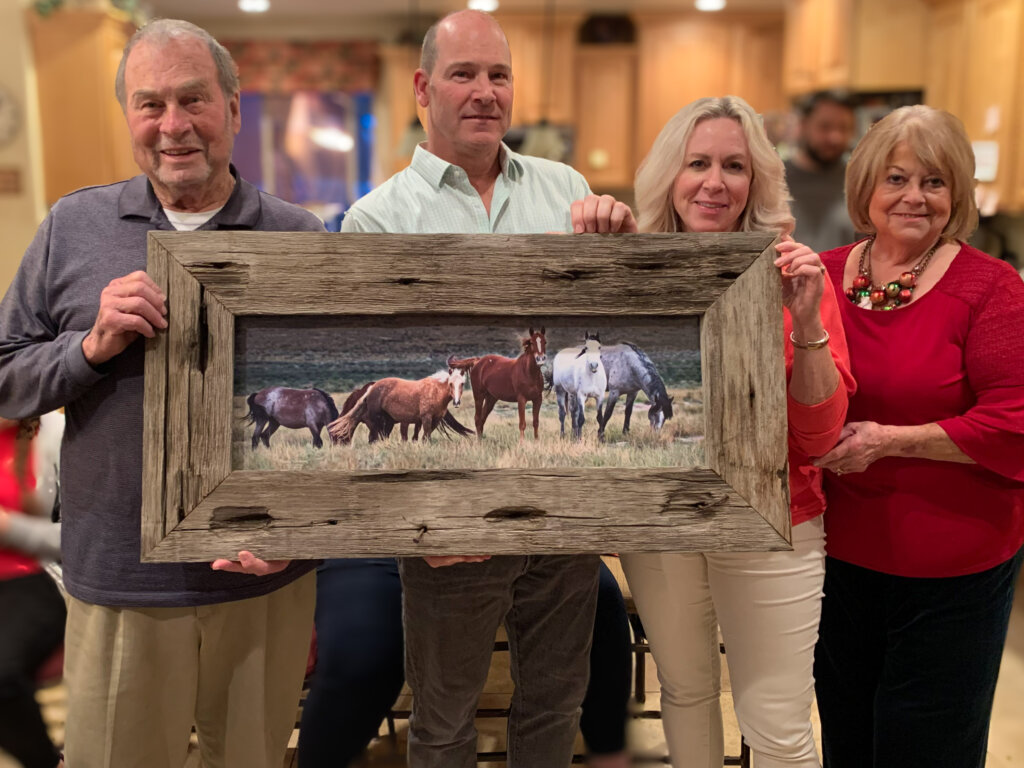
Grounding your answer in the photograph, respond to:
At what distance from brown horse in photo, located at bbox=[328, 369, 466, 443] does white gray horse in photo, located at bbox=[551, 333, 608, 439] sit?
12 centimetres

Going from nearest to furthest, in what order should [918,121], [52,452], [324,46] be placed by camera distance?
[918,121] < [52,452] < [324,46]

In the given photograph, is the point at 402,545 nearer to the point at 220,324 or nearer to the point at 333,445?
the point at 333,445

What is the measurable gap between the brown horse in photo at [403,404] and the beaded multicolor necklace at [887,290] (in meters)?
0.64

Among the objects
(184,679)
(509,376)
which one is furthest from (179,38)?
(184,679)

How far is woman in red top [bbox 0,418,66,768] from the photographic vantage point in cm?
150

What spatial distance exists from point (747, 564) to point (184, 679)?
0.82 metres

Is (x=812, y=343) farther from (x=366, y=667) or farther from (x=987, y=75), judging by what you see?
(x=987, y=75)

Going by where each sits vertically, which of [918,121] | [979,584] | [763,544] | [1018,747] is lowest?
[1018,747]

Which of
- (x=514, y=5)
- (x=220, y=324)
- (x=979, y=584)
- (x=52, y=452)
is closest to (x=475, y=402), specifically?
(x=220, y=324)

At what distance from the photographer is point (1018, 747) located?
6.45 feet

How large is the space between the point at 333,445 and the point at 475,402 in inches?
7.1

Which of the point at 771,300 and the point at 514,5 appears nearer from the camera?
the point at 771,300

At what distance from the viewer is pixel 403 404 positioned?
97cm

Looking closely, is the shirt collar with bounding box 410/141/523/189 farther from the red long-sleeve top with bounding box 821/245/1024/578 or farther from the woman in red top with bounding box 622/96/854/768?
the red long-sleeve top with bounding box 821/245/1024/578
